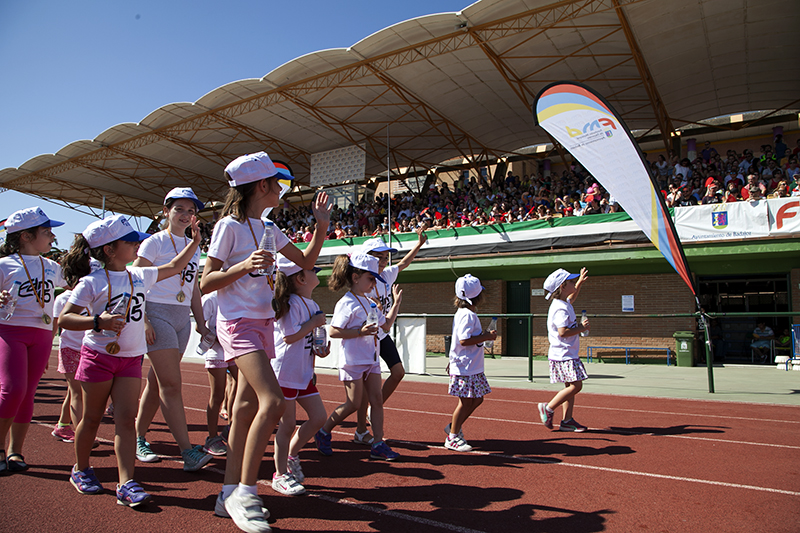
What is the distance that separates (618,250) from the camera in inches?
661

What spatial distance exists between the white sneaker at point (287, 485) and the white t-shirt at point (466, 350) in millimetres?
2112

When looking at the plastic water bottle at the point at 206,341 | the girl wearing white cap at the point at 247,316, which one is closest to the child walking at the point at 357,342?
the plastic water bottle at the point at 206,341

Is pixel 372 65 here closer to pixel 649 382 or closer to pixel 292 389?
pixel 649 382

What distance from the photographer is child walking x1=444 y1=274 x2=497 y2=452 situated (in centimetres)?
525

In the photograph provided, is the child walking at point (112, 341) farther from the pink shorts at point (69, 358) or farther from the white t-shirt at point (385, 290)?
the white t-shirt at point (385, 290)

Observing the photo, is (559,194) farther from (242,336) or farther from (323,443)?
(242,336)

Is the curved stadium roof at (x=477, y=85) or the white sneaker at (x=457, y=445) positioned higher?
the curved stadium roof at (x=477, y=85)

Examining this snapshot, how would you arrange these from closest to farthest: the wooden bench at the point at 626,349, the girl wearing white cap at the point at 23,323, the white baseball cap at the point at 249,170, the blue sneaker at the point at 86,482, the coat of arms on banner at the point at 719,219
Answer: the white baseball cap at the point at 249,170, the blue sneaker at the point at 86,482, the girl wearing white cap at the point at 23,323, the coat of arms on banner at the point at 719,219, the wooden bench at the point at 626,349

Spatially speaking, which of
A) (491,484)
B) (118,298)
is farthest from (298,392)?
(491,484)

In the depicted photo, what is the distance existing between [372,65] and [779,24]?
12227mm

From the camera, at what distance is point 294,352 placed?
4055 millimetres

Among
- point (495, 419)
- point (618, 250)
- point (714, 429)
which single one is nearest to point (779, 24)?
point (618, 250)

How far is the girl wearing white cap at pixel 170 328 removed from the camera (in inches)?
161

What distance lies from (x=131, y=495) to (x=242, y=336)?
52.8 inches
